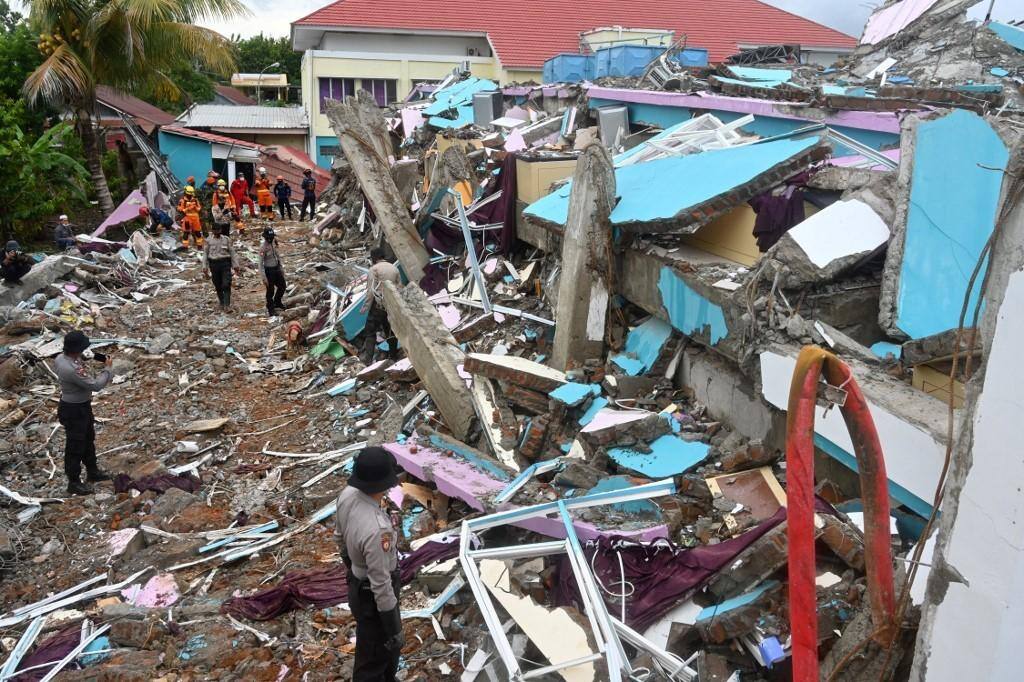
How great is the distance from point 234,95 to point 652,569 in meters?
41.6

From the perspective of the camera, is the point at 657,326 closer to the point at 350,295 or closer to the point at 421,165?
the point at 350,295

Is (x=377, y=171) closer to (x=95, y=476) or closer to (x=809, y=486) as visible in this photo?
(x=95, y=476)

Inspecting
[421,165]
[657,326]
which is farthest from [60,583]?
[421,165]

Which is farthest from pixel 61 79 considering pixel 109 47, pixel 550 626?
pixel 550 626

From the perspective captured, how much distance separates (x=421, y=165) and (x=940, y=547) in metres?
12.9

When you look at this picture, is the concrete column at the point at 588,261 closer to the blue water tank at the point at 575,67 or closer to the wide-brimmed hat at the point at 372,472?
the wide-brimmed hat at the point at 372,472

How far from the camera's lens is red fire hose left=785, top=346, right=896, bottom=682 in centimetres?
256

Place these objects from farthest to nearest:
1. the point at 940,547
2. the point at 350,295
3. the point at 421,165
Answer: the point at 421,165 → the point at 350,295 → the point at 940,547

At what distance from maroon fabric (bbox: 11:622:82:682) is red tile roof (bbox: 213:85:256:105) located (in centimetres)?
3697

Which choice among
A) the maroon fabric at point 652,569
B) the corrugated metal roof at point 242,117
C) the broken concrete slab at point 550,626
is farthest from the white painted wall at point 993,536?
the corrugated metal roof at point 242,117

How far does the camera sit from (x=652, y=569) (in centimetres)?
427

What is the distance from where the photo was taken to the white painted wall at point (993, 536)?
2.58 meters

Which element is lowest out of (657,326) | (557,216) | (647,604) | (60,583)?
(60,583)

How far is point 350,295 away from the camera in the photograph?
35.1 feet
